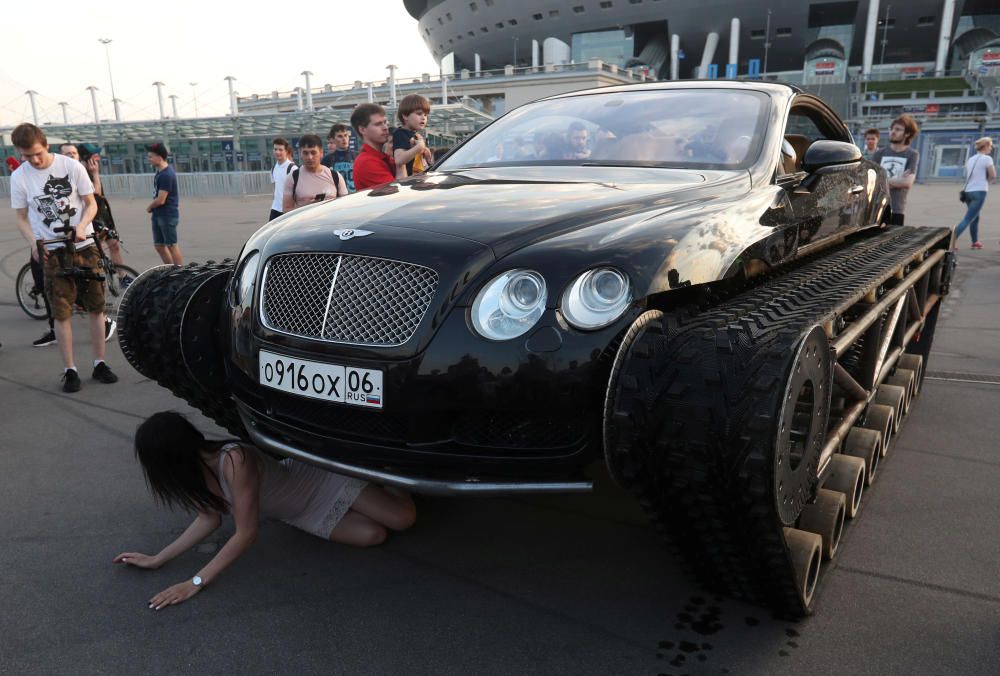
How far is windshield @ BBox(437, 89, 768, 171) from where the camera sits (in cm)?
342

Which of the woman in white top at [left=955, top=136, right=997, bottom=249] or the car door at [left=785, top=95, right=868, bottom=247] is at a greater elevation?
the car door at [left=785, top=95, right=868, bottom=247]

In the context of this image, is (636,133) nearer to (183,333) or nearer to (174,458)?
(183,333)

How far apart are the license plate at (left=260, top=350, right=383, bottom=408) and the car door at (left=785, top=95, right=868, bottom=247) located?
1.98m

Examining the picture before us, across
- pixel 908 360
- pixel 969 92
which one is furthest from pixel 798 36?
pixel 908 360

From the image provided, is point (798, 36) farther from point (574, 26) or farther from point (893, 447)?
point (893, 447)

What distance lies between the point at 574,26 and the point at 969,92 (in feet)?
113

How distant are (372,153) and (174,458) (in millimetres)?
3861

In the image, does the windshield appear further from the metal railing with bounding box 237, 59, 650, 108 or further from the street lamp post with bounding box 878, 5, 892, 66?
the street lamp post with bounding box 878, 5, 892, 66

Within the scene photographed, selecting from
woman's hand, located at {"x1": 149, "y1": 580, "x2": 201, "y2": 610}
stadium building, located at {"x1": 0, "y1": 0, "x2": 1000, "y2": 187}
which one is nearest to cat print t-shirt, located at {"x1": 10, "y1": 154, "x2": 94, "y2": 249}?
woman's hand, located at {"x1": 149, "y1": 580, "x2": 201, "y2": 610}

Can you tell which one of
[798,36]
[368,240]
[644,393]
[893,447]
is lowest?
[893,447]

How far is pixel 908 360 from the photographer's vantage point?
4887mm

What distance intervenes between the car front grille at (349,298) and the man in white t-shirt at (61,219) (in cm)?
352

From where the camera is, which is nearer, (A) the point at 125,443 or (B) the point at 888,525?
(B) the point at 888,525

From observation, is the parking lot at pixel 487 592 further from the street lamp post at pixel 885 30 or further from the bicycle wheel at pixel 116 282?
the street lamp post at pixel 885 30
